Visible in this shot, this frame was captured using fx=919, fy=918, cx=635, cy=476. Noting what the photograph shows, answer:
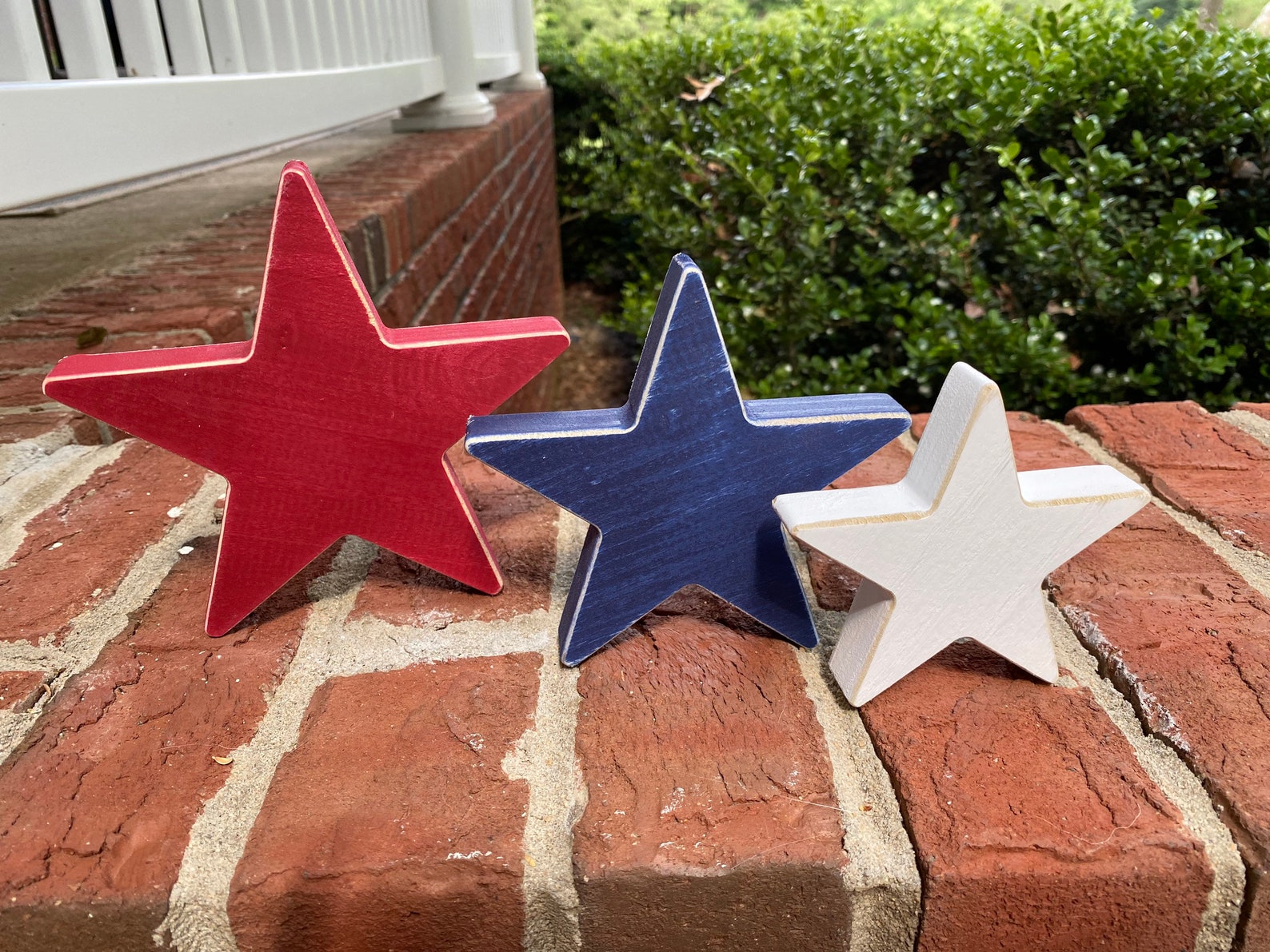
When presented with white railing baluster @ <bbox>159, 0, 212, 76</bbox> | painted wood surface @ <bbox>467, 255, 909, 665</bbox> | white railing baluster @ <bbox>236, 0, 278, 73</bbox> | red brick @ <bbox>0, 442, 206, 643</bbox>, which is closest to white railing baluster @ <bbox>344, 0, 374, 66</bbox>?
white railing baluster @ <bbox>236, 0, 278, 73</bbox>

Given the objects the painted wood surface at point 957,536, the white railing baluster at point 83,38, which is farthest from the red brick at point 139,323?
the painted wood surface at point 957,536

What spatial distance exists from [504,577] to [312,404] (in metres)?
0.33

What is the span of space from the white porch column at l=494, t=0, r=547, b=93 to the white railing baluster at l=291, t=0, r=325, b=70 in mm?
3475

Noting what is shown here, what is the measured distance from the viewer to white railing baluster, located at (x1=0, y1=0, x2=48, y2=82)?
4.15 feet

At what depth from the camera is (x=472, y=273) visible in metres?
2.72

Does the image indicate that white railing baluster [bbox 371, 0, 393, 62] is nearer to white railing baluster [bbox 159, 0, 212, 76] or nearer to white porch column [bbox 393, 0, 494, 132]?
white porch column [bbox 393, 0, 494, 132]

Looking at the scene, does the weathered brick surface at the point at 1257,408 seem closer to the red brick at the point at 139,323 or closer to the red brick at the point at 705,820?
the red brick at the point at 705,820

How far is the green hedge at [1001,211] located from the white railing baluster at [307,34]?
1299mm

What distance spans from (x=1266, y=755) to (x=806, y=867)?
1.56ft

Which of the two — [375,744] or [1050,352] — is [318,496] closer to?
[375,744]

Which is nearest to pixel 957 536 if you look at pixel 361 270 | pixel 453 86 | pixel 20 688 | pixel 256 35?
pixel 20 688

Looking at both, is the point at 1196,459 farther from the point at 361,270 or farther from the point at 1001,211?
the point at 361,270

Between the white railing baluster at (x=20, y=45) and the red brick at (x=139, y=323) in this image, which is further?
the red brick at (x=139, y=323)

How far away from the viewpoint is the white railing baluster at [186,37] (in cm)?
167
